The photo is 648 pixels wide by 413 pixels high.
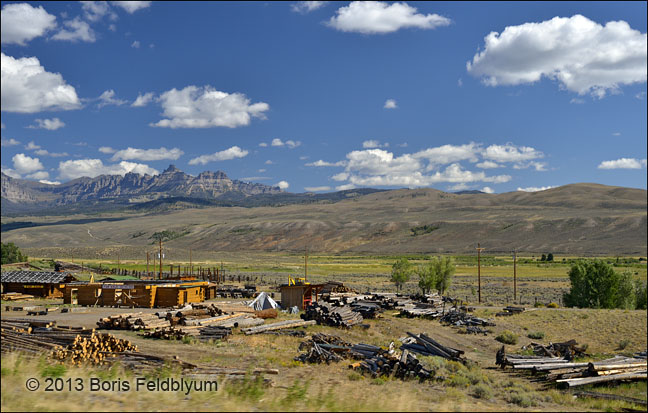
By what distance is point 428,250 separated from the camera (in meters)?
162

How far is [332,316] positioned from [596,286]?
101 ft

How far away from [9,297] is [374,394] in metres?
43.6

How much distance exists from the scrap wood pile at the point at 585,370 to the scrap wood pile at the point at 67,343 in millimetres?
17070

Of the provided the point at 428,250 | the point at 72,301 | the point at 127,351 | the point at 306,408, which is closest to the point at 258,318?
the point at 127,351

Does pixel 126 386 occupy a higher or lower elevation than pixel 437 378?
higher

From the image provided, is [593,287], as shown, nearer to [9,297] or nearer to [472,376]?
[472,376]

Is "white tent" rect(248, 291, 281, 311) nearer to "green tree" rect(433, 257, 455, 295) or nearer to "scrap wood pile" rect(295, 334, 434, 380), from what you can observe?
"scrap wood pile" rect(295, 334, 434, 380)

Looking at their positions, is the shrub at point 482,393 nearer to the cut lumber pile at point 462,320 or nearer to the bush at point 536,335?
the bush at point 536,335

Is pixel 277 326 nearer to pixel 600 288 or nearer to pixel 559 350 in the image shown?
pixel 559 350

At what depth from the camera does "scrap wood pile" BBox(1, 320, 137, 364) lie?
57.0ft

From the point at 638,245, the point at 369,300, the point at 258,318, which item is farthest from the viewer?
the point at 638,245

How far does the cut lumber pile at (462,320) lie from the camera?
36356 millimetres

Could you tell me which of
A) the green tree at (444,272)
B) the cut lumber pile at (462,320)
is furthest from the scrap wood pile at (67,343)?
the green tree at (444,272)

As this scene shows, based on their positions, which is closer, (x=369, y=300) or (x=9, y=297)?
(x=369, y=300)
